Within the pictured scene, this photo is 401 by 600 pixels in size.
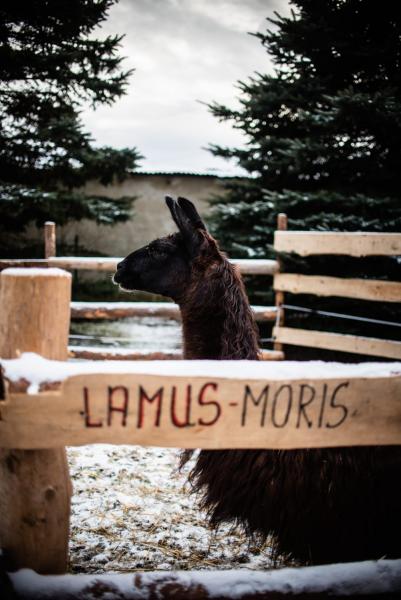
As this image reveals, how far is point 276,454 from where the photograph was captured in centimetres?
214

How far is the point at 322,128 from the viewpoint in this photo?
6.85 metres

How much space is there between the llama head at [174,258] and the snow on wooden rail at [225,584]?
5.75 ft

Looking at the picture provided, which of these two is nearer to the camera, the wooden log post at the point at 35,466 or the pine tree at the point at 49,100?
the wooden log post at the point at 35,466

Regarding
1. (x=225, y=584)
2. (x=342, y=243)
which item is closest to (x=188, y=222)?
(x=225, y=584)

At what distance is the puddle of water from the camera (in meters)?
9.45

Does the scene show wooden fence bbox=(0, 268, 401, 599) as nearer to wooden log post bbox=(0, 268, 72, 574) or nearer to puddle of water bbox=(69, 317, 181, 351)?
wooden log post bbox=(0, 268, 72, 574)

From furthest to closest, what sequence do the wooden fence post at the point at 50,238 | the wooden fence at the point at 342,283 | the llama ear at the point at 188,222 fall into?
1. the wooden fence post at the point at 50,238
2. the wooden fence at the point at 342,283
3. the llama ear at the point at 188,222

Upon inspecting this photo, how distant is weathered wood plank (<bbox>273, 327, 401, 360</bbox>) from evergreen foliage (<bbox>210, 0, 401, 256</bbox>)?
5.55 ft

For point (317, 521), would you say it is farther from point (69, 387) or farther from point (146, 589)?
point (69, 387)

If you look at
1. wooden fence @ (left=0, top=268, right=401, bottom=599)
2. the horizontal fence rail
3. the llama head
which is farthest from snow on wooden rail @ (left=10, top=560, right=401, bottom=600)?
the horizontal fence rail

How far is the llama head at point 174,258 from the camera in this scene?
2.79m

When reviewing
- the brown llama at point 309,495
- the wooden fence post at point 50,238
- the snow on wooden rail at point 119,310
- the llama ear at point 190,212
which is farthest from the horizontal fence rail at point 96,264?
the brown llama at point 309,495

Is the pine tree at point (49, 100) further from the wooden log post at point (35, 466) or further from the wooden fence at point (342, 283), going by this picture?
the wooden log post at point (35, 466)

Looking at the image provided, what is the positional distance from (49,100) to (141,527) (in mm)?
9468
